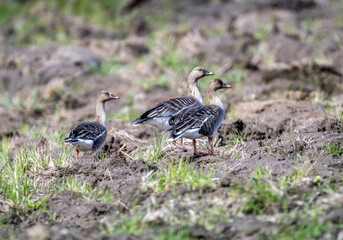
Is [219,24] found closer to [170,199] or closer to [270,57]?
[270,57]

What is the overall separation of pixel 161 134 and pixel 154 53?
8613 millimetres

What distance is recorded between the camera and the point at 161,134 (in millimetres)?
9969

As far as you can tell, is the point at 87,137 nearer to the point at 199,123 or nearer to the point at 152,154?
the point at 152,154

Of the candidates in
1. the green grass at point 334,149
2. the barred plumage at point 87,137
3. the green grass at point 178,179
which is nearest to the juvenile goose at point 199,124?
the green grass at point 178,179

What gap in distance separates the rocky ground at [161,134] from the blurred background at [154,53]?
0.20 ft

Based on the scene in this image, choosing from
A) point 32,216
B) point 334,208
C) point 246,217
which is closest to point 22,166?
point 32,216

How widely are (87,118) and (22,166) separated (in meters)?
5.43

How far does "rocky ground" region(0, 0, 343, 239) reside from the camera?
239 inches

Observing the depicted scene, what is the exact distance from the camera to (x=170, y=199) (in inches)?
250

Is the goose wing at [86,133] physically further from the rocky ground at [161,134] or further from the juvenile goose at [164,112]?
the juvenile goose at [164,112]

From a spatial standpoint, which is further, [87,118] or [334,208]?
[87,118]

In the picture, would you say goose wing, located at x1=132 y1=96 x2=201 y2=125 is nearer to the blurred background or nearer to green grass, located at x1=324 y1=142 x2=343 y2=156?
the blurred background

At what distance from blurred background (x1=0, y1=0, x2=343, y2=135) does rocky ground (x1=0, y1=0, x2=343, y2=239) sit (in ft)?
0.20

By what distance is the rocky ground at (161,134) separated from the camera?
6082 mm
